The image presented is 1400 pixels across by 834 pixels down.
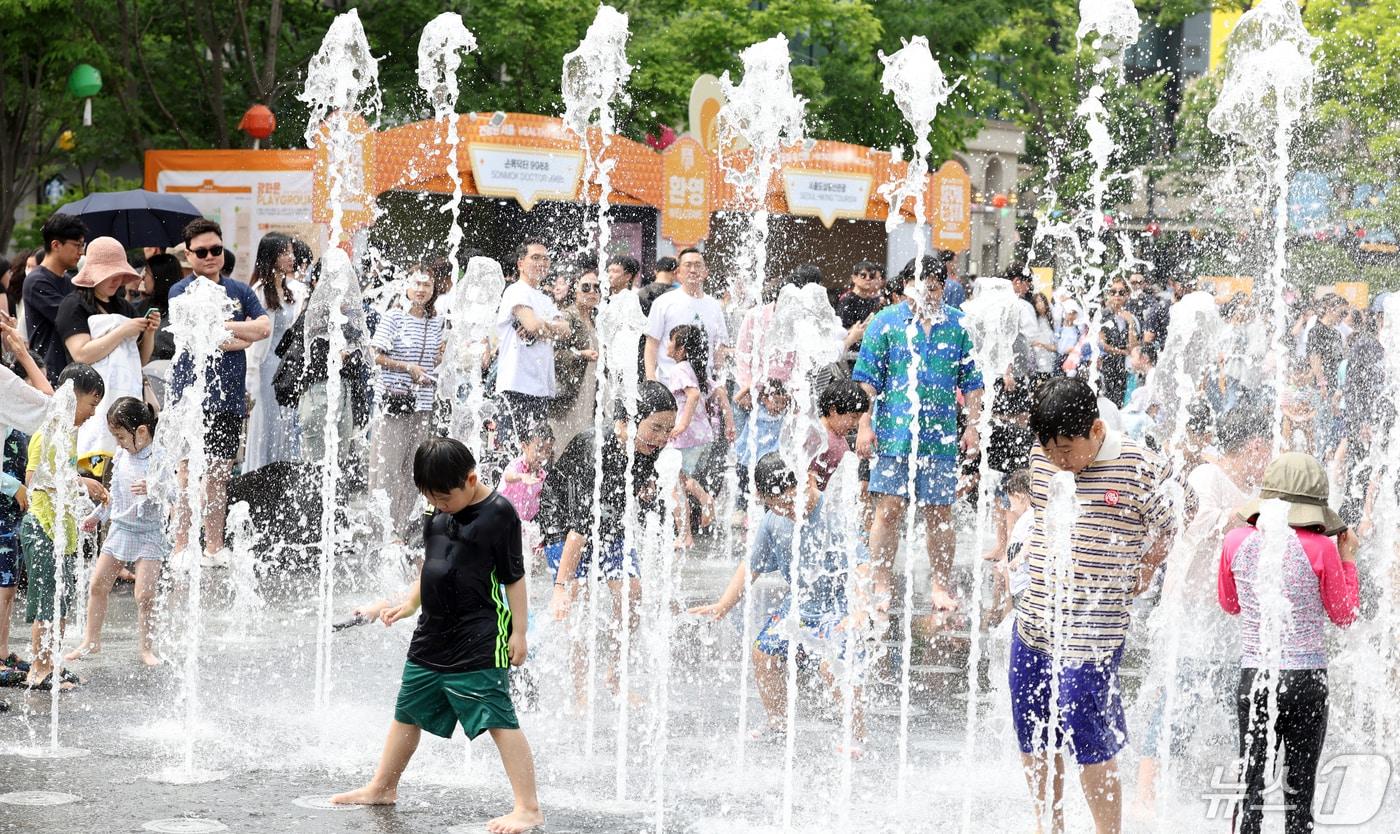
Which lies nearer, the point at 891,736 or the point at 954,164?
the point at 891,736

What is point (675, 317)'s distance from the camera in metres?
10.8

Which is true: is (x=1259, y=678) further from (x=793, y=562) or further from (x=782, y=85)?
(x=782, y=85)

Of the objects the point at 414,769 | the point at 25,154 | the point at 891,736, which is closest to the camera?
the point at 414,769

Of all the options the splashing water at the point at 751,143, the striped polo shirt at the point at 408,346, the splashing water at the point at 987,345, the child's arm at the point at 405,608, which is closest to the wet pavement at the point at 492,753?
the child's arm at the point at 405,608

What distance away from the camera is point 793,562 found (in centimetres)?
598

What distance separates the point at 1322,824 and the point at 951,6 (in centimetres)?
2424

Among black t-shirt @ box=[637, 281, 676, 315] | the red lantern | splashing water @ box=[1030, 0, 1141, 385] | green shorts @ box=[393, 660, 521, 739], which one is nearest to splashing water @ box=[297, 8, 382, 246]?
the red lantern

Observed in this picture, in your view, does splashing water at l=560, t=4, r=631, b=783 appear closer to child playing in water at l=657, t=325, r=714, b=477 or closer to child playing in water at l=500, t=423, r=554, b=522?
child playing in water at l=657, t=325, r=714, b=477

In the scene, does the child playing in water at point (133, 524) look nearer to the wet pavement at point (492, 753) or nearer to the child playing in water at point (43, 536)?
the child playing in water at point (43, 536)

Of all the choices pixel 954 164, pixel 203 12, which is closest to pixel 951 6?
pixel 954 164

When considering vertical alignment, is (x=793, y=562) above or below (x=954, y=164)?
below

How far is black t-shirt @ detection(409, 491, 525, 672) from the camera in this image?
5109 millimetres

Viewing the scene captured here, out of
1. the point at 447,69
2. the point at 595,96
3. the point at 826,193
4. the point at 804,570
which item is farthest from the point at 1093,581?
the point at 595,96

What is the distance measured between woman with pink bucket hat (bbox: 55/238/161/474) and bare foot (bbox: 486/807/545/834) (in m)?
3.81
